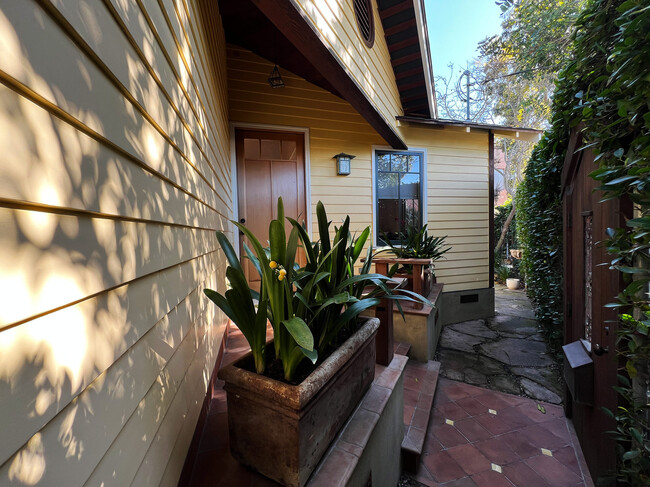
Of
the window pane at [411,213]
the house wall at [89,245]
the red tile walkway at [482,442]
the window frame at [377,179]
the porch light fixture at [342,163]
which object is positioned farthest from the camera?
the window pane at [411,213]

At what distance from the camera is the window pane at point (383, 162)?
4.65 metres

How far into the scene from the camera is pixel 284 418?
102 centimetres

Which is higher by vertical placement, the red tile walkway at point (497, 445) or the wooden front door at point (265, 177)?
the wooden front door at point (265, 177)

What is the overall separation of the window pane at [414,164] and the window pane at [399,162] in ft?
0.29

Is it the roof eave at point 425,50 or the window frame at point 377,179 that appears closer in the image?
the roof eave at point 425,50

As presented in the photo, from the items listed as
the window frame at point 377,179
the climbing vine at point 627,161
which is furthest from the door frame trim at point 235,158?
the climbing vine at point 627,161

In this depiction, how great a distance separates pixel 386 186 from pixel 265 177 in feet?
6.66

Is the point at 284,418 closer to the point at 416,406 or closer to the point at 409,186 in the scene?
the point at 416,406

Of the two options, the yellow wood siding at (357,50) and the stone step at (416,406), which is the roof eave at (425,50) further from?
the stone step at (416,406)

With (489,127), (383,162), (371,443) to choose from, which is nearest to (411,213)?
(383,162)

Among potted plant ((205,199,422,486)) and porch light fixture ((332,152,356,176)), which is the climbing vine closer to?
potted plant ((205,199,422,486))

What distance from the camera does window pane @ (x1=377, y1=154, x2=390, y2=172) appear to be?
183 inches

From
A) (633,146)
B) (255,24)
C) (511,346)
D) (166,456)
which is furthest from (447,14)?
(166,456)

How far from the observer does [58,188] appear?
19.2 inches
